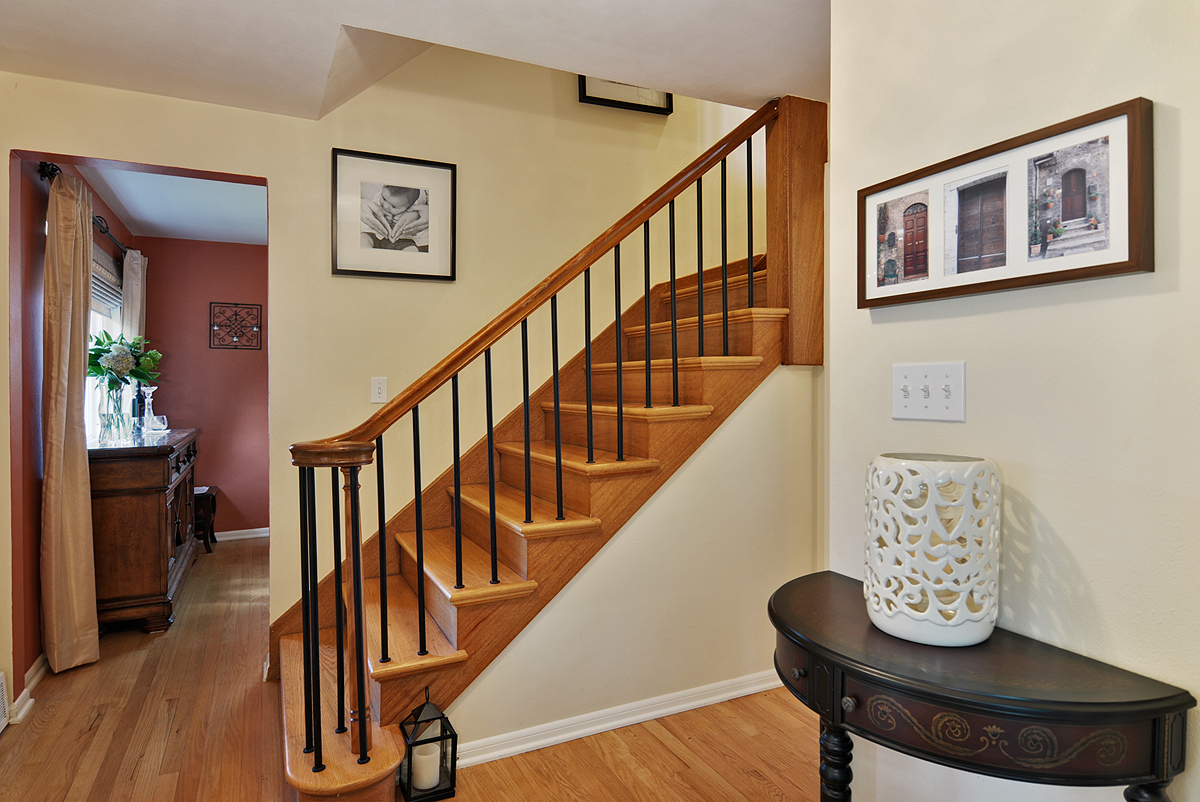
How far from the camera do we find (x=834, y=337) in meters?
1.59

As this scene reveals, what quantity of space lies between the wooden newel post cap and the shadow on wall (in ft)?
4.68

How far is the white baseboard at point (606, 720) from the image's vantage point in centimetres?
204

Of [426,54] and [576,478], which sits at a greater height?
[426,54]

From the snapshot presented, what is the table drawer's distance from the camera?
908 millimetres

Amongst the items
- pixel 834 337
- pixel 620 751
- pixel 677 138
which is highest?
pixel 677 138

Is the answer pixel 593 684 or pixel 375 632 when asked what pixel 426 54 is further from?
pixel 593 684

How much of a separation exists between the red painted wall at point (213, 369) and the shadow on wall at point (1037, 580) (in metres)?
5.25

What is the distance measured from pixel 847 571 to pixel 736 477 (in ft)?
2.82

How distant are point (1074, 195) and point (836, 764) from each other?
1048mm

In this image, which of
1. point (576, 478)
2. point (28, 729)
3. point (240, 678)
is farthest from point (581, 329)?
point (28, 729)

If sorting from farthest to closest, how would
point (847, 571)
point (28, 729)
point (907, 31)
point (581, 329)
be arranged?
point (581, 329) < point (28, 729) < point (847, 571) < point (907, 31)

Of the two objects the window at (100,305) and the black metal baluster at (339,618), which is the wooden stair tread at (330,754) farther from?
the window at (100,305)

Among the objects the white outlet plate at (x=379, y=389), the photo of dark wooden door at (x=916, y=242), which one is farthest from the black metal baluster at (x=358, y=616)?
the photo of dark wooden door at (x=916, y=242)

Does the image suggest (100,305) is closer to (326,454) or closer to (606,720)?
(326,454)
